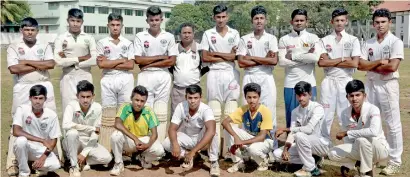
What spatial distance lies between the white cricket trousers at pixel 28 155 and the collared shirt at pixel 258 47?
2.86 meters

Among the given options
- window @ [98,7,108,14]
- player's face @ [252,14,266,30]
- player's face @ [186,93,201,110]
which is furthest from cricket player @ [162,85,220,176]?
window @ [98,7,108,14]

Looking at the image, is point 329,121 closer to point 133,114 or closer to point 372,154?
point 372,154

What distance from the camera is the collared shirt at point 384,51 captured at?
5766mm

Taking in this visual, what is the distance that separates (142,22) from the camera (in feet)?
221

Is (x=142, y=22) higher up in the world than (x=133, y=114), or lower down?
higher up

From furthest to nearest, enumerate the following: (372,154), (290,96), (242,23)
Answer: (242,23) < (290,96) < (372,154)

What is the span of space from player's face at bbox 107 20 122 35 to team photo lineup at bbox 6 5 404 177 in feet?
0.05

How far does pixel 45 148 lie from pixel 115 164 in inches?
34.2

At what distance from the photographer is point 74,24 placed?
641cm

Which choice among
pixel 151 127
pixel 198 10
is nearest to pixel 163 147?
pixel 151 127

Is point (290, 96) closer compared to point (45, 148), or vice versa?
point (45, 148)

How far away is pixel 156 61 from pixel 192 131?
44.9 inches

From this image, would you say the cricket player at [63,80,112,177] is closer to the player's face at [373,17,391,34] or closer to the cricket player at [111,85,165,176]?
the cricket player at [111,85,165,176]

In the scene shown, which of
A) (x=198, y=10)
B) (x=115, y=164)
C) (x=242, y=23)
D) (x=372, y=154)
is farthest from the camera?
(x=198, y=10)
